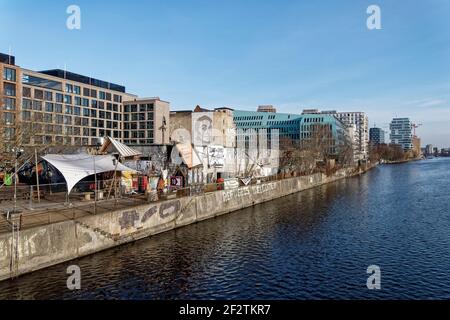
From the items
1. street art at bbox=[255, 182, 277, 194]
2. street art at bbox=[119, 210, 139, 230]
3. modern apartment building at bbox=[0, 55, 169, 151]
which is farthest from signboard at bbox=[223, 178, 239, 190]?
modern apartment building at bbox=[0, 55, 169, 151]

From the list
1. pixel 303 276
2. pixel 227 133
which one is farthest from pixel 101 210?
pixel 227 133

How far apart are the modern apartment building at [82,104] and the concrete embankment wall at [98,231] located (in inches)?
2567

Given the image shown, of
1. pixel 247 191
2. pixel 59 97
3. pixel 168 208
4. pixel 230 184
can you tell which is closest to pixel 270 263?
pixel 168 208

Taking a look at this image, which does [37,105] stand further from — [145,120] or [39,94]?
[145,120]

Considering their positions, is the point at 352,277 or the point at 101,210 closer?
the point at 352,277

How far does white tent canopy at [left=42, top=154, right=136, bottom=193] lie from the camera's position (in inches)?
1314

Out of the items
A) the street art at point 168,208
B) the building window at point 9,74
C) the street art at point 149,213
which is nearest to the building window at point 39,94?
the building window at point 9,74

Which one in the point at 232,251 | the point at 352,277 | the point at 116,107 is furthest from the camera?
the point at 116,107

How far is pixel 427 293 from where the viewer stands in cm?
2244

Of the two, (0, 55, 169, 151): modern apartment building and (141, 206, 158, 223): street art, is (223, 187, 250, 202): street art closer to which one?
(141, 206, 158, 223): street art
